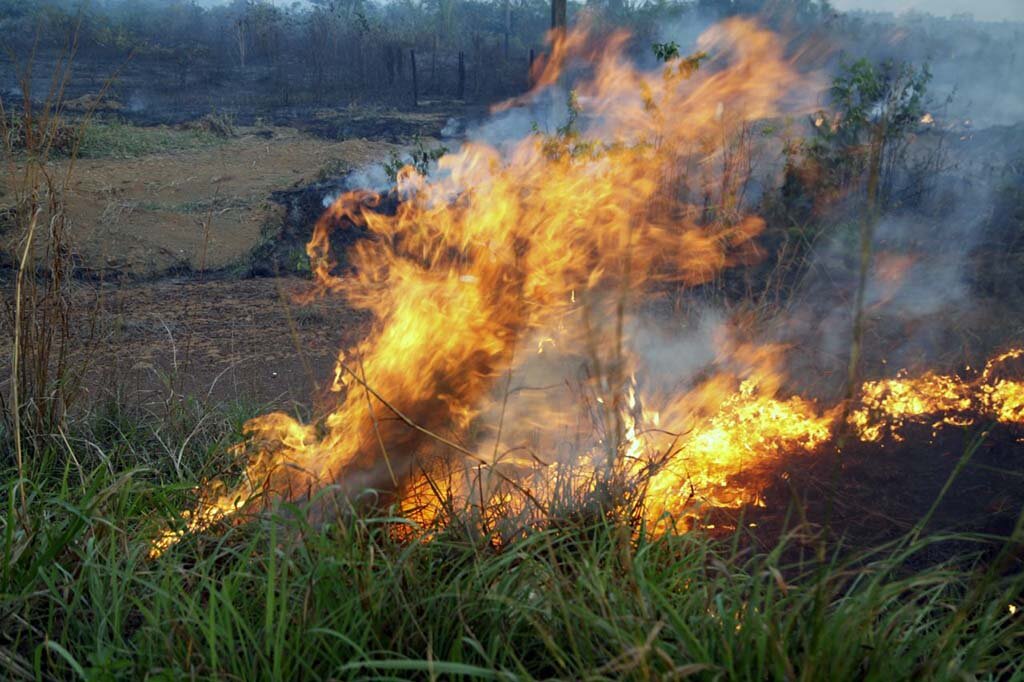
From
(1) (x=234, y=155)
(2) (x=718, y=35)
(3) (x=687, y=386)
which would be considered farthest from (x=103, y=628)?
(2) (x=718, y=35)

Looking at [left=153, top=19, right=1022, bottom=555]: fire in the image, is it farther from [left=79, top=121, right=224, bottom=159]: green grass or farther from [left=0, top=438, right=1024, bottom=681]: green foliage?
[left=79, top=121, right=224, bottom=159]: green grass

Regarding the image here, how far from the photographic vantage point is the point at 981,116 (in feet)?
53.7

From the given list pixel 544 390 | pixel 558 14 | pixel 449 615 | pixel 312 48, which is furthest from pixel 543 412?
pixel 312 48

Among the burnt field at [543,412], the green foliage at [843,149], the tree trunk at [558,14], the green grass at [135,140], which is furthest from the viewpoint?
the green grass at [135,140]

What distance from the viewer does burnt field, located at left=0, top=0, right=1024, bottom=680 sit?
1.93 metres

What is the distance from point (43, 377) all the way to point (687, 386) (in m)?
3.16

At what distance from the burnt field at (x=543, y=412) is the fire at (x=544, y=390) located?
25 millimetres

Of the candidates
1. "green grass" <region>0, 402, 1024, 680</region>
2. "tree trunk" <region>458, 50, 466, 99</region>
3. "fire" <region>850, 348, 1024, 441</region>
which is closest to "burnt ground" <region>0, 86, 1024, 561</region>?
"fire" <region>850, 348, 1024, 441</region>

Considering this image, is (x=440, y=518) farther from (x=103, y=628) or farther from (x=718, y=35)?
(x=718, y=35)

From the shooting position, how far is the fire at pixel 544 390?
301 centimetres

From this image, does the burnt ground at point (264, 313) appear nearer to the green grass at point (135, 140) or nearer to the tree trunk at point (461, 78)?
the green grass at point (135, 140)

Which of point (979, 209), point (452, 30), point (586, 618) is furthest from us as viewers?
point (452, 30)

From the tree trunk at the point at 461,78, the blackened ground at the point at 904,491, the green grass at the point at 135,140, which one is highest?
the tree trunk at the point at 461,78

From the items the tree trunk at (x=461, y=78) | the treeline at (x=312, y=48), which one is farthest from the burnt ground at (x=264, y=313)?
the treeline at (x=312, y=48)
